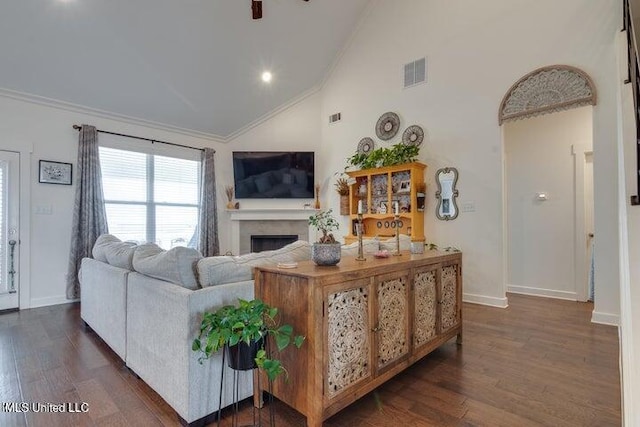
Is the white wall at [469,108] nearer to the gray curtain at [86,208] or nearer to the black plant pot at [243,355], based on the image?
the gray curtain at [86,208]

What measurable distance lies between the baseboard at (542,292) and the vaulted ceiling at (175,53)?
4.96 m

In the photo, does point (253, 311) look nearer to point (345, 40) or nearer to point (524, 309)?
point (524, 309)

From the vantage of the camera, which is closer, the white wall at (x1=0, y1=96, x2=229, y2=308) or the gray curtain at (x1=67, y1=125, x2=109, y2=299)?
the white wall at (x1=0, y1=96, x2=229, y2=308)

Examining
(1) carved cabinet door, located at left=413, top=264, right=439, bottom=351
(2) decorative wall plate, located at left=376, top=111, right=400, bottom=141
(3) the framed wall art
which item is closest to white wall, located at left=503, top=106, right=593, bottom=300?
(2) decorative wall plate, located at left=376, top=111, right=400, bottom=141

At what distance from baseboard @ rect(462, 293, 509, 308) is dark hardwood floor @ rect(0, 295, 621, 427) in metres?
0.76

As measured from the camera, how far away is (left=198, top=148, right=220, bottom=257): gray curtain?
555 cm

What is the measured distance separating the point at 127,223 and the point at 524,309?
5614 mm

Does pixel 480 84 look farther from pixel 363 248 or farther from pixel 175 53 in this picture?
pixel 175 53

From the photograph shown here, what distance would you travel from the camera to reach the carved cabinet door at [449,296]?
253 cm

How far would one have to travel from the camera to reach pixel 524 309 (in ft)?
12.7

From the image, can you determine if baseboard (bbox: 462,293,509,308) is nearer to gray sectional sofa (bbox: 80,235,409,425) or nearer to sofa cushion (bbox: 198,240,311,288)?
gray sectional sofa (bbox: 80,235,409,425)

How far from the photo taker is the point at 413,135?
4746 mm

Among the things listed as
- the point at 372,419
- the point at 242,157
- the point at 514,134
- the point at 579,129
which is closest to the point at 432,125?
the point at 514,134

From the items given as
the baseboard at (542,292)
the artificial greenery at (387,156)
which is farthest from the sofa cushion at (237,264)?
the baseboard at (542,292)
